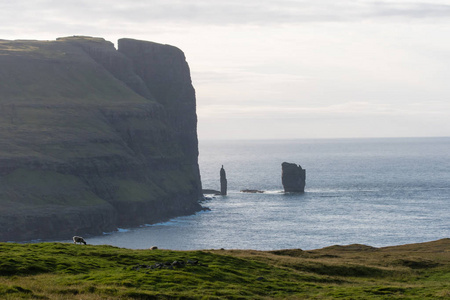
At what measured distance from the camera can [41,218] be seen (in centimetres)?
17812

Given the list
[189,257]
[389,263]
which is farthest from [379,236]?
[189,257]

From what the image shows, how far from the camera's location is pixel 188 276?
4472 centimetres

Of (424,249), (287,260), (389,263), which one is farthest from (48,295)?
(424,249)

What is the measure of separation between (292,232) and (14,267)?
478 feet

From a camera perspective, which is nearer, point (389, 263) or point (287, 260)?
point (287, 260)

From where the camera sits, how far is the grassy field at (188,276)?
128 ft

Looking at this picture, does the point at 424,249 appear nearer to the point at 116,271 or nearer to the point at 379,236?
the point at 116,271

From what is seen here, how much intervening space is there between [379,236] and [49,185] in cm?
10015

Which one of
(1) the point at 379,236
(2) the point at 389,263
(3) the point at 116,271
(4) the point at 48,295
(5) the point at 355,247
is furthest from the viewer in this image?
(1) the point at 379,236

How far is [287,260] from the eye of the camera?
6081cm

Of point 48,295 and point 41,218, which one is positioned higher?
point 48,295

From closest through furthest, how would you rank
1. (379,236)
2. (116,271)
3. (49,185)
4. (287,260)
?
(116,271), (287,260), (379,236), (49,185)

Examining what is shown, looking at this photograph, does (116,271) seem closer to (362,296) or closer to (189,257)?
(189,257)

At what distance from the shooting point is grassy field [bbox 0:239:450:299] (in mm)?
39125
